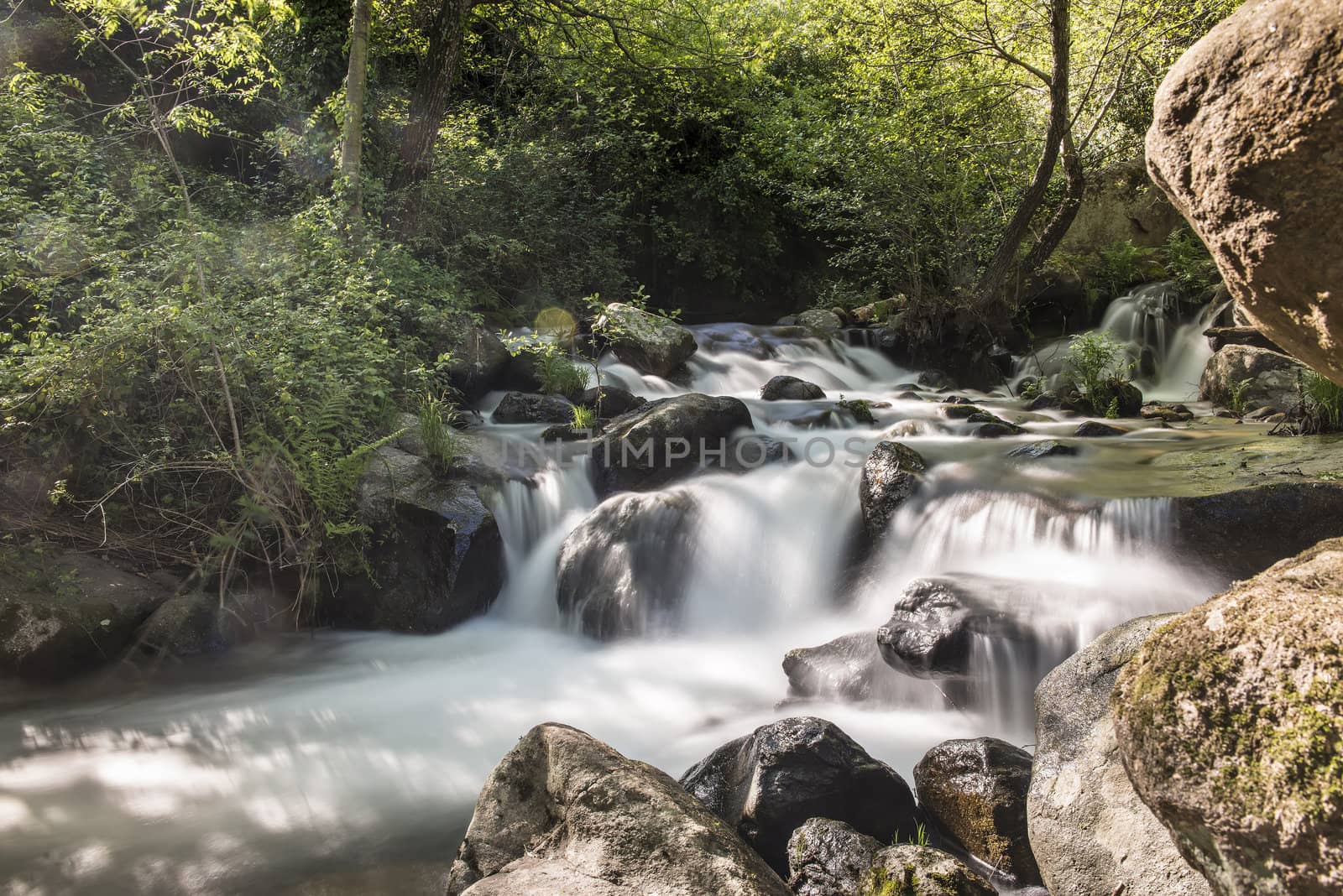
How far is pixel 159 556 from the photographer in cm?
605

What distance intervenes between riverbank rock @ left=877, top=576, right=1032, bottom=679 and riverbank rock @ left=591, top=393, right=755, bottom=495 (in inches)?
127

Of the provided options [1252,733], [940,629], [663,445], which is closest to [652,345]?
[663,445]

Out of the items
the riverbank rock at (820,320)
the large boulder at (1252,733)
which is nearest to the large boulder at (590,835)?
the large boulder at (1252,733)

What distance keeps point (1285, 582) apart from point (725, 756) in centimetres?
256

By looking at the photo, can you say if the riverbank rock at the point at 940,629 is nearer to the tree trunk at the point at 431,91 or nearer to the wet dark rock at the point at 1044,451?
the wet dark rock at the point at 1044,451

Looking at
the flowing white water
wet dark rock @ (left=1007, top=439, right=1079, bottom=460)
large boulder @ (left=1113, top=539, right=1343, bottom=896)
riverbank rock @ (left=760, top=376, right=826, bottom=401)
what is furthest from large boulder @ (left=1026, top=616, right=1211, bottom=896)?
riverbank rock @ (left=760, top=376, right=826, bottom=401)

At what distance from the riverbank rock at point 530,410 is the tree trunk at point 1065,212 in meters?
7.32

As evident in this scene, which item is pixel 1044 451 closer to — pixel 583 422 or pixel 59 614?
pixel 583 422

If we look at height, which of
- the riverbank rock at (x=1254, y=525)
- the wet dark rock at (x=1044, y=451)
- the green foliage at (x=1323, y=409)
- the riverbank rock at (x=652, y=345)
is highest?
the riverbank rock at (x=652, y=345)

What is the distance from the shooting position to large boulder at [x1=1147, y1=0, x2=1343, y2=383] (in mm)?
1730

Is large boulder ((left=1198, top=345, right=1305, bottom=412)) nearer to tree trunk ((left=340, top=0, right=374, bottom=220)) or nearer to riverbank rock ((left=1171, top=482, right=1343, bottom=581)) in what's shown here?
riverbank rock ((left=1171, top=482, right=1343, bottom=581))

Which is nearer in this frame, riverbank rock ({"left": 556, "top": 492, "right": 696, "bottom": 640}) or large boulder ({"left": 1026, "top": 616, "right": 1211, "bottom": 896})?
large boulder ({"left": 1026, "top": 616, "right": 1211, "bottom": 896})

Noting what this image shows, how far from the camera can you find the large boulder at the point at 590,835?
2484mm

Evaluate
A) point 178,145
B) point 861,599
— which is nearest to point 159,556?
point 861,599
